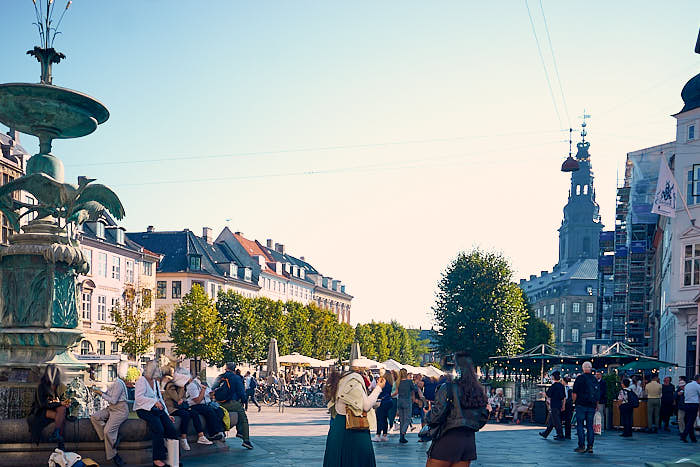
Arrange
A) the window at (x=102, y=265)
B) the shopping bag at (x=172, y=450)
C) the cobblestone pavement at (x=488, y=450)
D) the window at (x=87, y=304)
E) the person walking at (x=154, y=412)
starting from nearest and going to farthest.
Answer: the person walking at (x=154, y=412), the shopping bag at (x=172, y=450), the cobblestone pavement at (x=488, y=450), the window at (x=87, y=304), the window at (x=102, y=265)

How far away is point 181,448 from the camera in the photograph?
48.4 ft

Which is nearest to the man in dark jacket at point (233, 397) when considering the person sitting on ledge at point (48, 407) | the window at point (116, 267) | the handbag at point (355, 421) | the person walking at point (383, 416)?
the person walking at point (383, 416)

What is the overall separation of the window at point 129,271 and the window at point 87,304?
6866 millimetres

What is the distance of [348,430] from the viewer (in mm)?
10281

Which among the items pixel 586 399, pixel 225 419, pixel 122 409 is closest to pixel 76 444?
pixel 122 409

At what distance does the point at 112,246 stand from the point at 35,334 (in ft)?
180

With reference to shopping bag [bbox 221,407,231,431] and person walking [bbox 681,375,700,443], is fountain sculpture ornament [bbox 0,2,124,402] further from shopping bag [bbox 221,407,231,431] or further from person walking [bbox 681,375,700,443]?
person walking [bbox 681,375,700,443]

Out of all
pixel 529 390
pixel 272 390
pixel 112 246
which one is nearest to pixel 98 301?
pixel 112 246

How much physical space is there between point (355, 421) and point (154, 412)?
370 cm

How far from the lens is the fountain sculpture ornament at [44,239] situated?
46.0ft

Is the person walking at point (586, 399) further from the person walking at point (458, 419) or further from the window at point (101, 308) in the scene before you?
the window at point (101, 308)

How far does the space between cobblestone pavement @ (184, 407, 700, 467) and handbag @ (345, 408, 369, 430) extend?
4387 mm

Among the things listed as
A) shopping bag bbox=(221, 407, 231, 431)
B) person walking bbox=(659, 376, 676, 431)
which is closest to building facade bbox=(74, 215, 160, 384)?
person walking bbox=(659, 376, 676, 431)

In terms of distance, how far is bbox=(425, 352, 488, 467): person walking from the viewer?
9.01 meters
